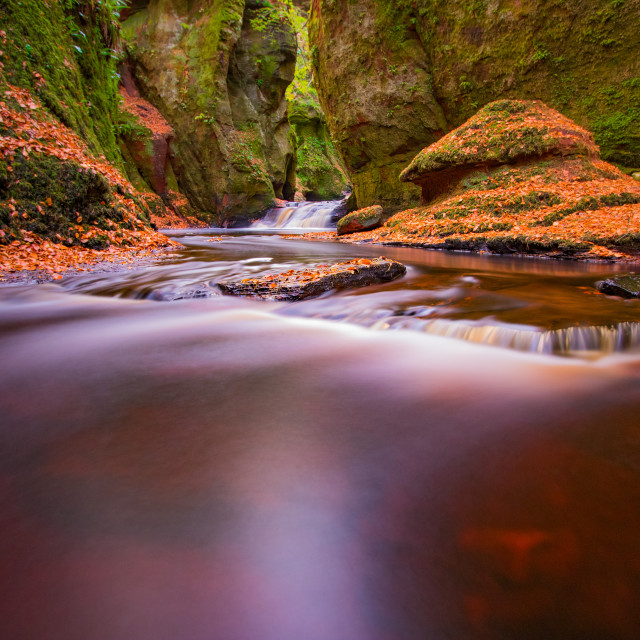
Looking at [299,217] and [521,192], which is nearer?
[521,192]

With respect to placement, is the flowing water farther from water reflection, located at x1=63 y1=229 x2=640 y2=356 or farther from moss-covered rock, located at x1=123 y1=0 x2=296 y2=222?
moss-covered rock, located at x1=123 y1=0 x2=296 y2=222

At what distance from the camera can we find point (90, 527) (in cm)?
111

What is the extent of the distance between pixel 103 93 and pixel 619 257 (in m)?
12.0

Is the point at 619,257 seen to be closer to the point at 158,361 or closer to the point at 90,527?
the point at 158,361

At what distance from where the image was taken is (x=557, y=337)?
2.64m

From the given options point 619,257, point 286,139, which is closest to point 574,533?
point 619,257

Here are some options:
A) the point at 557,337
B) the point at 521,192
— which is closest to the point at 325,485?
the point at 557,337

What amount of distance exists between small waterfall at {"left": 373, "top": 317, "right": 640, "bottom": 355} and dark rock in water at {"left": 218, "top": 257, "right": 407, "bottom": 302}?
1535mm

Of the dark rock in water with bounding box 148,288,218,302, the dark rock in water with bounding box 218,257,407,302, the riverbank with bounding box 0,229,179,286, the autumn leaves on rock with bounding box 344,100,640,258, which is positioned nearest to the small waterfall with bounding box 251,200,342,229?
the autumn leaves on rock with bounding box 344,100,640,258

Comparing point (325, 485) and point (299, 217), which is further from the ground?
point (299, 217)

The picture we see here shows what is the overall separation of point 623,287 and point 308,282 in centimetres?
306

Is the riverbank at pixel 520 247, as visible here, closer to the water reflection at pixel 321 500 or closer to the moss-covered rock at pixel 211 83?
the water reflection at pixel 321 500

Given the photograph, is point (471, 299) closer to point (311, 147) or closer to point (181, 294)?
point (181, 294)

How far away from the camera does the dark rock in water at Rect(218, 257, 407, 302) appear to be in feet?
13.4
